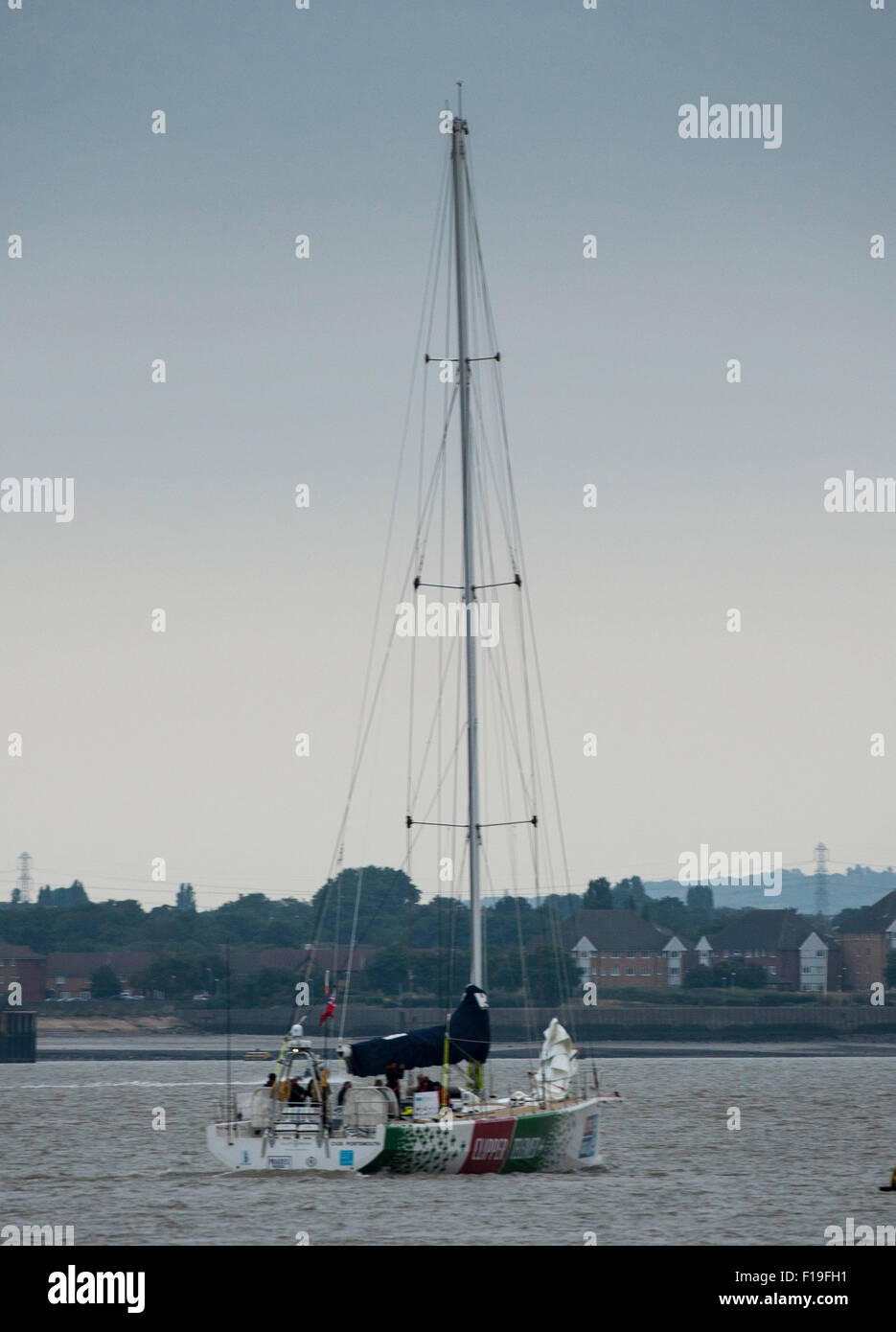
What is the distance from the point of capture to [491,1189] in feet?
148

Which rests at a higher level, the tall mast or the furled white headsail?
the tall mast

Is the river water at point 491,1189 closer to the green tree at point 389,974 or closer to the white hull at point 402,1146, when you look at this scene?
the white hull at point 402,1146

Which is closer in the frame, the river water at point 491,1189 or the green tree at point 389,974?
the river water at point 491,1189

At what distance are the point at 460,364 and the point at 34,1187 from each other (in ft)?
77.3

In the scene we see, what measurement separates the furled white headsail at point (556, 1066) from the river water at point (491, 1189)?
6.99 ft

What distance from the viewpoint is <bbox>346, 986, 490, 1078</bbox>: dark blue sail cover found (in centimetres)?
4500

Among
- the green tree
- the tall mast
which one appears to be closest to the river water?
the tall mast

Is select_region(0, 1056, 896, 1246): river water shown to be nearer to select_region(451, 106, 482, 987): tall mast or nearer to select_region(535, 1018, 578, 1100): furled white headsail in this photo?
select_region(535, 1018, 578, 1100): furled white headsail

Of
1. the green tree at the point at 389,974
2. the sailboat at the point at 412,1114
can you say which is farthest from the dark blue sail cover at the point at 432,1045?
the green tree at the point at 389,974

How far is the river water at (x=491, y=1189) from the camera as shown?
3912 centimetres

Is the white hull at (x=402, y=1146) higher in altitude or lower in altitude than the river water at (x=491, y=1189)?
higher

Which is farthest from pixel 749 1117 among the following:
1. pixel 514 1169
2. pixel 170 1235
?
pixel 170 1235

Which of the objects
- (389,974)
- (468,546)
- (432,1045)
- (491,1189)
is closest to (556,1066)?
(432,1045)

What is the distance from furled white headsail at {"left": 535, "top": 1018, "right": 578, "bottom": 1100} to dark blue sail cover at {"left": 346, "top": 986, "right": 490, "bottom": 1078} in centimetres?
168
